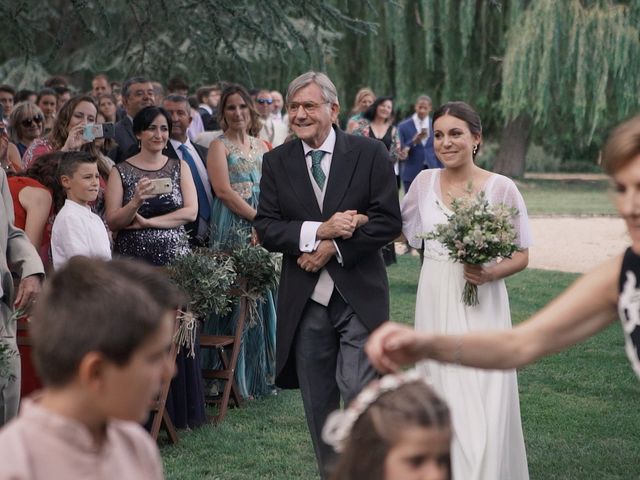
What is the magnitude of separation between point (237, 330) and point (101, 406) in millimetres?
6352

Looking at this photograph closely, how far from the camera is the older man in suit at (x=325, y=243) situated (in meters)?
6.34

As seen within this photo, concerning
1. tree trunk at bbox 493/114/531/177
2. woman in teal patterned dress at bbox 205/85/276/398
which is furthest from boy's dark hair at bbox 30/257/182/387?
tree trunk at bbox 493/114/531/177

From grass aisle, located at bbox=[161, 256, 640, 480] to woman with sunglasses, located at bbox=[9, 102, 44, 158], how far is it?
3.20 meters

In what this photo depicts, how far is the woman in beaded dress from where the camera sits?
8.29m

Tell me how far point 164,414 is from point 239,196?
6.71 ft

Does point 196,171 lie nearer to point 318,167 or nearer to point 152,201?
point 152,201

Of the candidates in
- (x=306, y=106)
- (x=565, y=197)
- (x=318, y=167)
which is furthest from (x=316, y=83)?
(x=565, y=197)

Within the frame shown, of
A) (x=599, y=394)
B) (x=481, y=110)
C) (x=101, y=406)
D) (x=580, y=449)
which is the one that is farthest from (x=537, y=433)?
(x=481, y=110)

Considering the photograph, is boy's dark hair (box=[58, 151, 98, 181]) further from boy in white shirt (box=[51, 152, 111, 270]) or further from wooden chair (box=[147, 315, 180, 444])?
wooden chair (box=[147, 315, 180, 444])

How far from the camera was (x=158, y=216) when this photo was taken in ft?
27.6

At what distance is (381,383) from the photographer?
3080mm

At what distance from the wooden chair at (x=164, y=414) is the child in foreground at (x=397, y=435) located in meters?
4.70

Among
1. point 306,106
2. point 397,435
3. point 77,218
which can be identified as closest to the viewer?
point 397,435

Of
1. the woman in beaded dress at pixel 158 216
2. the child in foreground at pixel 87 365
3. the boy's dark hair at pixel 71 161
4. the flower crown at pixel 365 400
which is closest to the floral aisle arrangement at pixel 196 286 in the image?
the woman in beaded dress at pixel 158 216
